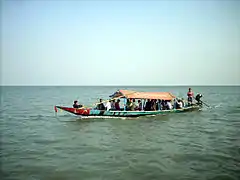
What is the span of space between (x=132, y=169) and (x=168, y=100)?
1284cm

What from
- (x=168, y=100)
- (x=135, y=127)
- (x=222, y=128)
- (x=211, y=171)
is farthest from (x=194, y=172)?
(x=168, y=100)

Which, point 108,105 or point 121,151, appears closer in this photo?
point 121,151

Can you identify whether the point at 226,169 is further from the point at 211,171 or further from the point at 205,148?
the point at 205,148

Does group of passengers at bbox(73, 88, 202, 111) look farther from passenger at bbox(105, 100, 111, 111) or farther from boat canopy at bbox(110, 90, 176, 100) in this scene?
boat canopy at bbox(110, 90, 176, 100)

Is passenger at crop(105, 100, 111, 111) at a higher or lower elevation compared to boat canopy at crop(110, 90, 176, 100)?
lower

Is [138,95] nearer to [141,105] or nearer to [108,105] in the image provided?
[141,105]

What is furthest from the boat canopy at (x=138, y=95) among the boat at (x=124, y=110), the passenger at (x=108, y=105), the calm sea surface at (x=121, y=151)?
the calm sea surface at (x=121, y=151)

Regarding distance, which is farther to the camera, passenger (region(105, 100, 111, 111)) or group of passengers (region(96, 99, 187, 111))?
group of passengers (region(96, 99, 187, 111))

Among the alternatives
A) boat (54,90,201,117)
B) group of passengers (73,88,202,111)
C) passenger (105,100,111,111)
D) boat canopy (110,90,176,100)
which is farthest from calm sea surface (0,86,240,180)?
boat canopy (110,90,176,100)

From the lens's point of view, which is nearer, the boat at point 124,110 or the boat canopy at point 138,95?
the boat at point 124,110

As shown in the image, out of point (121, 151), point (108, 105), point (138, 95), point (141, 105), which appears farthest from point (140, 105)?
point (121, 151)

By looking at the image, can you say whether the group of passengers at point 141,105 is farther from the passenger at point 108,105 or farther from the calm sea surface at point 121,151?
the calm sea surface at point 121,151

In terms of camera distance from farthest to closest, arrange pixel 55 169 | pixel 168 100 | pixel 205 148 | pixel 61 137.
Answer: pixel 168 100, pixel 61 137, pixel 205 148, pixel 55 169

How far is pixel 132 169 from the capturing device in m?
8.66
